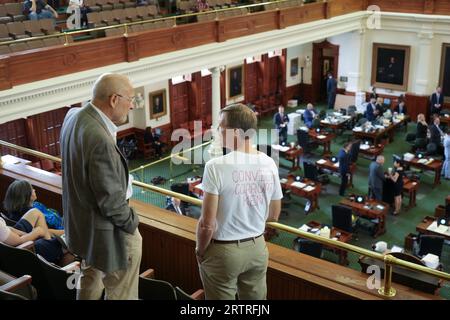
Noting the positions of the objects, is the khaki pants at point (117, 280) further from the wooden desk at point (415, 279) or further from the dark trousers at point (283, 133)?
the dark trousers at point (283, 133)

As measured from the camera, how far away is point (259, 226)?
11.2 feet

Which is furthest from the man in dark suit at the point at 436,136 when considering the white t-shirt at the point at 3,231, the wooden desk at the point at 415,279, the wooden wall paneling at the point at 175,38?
the white t-shirt at the point at 3,231

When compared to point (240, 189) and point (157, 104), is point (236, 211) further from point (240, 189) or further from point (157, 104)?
point (157, 104)

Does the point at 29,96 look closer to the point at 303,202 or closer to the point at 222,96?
the point at 303,202

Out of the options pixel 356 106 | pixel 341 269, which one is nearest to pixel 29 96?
pixel 341 269

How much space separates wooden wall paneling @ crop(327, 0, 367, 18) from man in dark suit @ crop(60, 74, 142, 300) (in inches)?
659

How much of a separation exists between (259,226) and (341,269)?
1056 mm

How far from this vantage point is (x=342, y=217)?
11.3 metres

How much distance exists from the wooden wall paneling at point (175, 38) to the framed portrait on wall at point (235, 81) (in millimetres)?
6215

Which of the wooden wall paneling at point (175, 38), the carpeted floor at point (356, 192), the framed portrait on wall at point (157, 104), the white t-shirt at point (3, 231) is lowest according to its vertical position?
the carpeted floor at point (356, 192)

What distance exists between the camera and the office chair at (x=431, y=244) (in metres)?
10.0

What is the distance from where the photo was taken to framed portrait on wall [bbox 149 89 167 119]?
59.7 ft

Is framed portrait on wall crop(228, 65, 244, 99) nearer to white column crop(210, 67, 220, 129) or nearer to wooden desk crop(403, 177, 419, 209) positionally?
white column crop(210, 67, 220, 129)

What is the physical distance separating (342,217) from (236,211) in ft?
27.5
